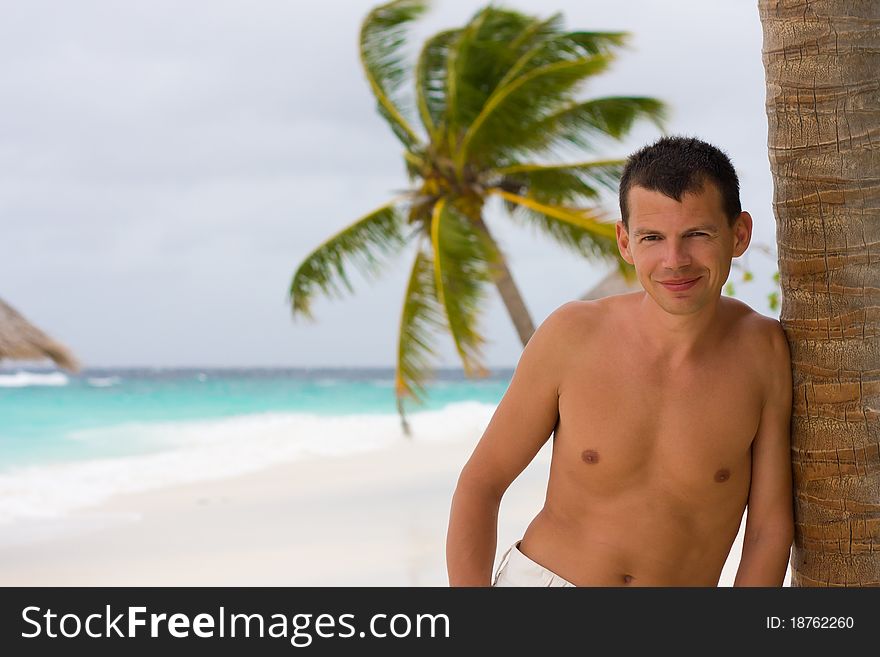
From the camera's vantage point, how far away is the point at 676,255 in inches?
83.0

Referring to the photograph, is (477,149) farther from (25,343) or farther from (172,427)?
(172,427)

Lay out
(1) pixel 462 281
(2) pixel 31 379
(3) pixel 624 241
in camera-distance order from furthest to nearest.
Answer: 1. (2) pixel 31 379
2. (1) pixel 462 281
3. (3) pixel 624 241

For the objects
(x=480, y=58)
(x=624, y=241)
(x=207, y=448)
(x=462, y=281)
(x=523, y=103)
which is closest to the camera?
(x=624, y=241)

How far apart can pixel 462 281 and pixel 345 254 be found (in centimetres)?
225

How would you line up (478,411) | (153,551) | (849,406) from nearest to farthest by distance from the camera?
(849,406)
(153,551)
(478,411)

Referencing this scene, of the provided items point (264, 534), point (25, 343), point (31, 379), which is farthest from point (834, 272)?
point (31, 379)

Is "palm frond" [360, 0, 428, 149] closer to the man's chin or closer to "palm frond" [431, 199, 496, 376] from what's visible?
"palm frond" [431, 199, 496, 376]

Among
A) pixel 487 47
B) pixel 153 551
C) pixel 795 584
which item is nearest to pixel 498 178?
pixel 487 47

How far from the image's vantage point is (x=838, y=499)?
222 cm

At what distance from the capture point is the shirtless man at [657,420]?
7.07 ft
